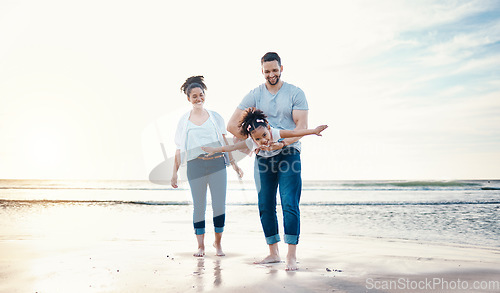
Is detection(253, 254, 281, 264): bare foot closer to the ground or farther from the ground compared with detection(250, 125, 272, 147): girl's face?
closer to the ground

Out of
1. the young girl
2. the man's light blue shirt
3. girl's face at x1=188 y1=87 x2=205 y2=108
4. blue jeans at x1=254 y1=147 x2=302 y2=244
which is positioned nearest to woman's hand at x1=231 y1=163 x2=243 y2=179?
blue jeans at x1=254 y1=147 x2=302 y2=244

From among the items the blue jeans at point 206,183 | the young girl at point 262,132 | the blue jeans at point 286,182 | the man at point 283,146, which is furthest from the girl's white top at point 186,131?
the young girl at point 262,132

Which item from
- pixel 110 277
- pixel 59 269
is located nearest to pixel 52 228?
pixel 59 269

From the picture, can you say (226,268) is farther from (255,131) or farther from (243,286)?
(255,131)

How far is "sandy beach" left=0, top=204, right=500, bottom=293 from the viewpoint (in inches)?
119

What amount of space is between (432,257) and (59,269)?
3.85m

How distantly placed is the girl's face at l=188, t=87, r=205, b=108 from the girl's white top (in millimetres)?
137

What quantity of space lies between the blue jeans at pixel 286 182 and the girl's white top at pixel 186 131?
770 millimetres

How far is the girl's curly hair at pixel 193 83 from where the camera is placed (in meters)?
4.48

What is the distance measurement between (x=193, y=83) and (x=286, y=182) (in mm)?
1622

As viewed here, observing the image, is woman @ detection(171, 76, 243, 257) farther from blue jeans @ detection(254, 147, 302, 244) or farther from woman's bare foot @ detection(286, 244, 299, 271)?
woman's bare foot @ detection(286, 244, 299, 271)

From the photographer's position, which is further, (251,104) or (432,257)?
(432,257)

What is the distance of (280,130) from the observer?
139 inches

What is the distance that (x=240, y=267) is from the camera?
3707mm
